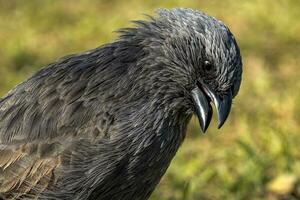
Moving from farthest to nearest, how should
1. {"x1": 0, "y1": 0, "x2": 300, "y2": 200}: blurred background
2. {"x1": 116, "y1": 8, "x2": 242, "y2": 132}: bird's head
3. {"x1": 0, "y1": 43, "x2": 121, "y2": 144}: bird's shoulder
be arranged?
{"x1": 0, "y1": 0, "x2": 300, "y2": 200}: blurred background
{"x1": 0, "y1": 43, "x2": 121, "y2": 144}: bird's shoulder
{"x1": 116, "y1": 8, "x2": 242, "y2": 132}: bird's head

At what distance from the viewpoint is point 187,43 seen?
15.6 feet

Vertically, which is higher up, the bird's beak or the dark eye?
the dark eye

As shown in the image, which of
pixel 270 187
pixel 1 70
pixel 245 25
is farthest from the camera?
pixel 245 25

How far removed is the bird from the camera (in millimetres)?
4660

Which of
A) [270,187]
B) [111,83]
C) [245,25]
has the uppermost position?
[111,83]

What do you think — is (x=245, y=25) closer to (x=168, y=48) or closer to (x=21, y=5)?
(x=21, y=5)

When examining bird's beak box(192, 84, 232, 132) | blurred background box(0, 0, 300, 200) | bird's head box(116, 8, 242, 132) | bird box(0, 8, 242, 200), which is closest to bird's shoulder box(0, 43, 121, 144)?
bird box(0, 8, 242, 200)

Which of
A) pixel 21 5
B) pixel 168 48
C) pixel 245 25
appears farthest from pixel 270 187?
pixel 21 5

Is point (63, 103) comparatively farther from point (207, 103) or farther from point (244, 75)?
point (244, 75)

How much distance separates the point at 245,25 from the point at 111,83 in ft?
15.2

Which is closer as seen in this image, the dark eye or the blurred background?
the dark eye

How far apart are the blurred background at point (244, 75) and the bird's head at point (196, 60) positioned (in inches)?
32.9

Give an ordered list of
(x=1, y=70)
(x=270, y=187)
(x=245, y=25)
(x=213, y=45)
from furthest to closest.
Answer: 1. (x=245, y=25)
2. (x=1, y=70)
3. (x=270, y=187)
4. (x=213, y=45)

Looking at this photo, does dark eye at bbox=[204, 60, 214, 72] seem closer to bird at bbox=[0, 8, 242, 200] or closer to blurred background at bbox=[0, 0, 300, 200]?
bird at bbox=[0, 8, 242, 200]
